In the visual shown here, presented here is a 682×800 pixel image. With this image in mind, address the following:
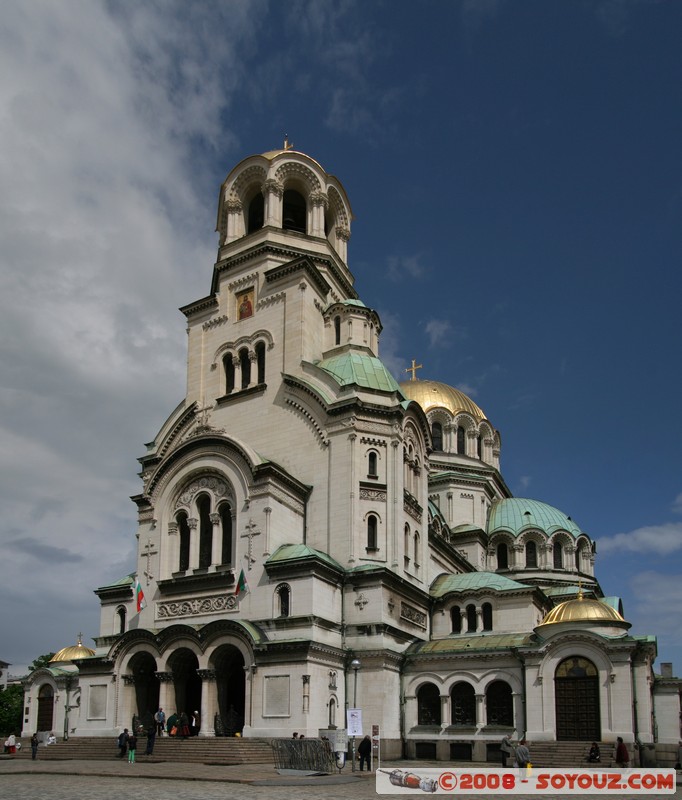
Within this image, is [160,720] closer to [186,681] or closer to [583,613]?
[186,681]

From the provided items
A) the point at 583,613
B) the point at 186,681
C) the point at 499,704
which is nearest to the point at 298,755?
the point at 499,704

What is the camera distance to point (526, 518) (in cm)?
5916

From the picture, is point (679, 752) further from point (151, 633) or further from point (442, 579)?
point (151, 633)

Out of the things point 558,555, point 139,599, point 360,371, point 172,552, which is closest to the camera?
point 139,599

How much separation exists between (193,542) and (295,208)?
23.2 meters

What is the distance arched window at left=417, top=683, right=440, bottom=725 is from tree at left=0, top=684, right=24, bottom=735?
4025cm

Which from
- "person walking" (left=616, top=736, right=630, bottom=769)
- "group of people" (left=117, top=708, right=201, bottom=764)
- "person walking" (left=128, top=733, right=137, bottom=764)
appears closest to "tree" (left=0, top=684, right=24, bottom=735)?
"group of people" (left=117, top=708, right=201, bottom=764)

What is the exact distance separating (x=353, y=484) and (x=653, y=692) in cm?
1548

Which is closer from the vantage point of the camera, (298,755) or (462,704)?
(298,755)

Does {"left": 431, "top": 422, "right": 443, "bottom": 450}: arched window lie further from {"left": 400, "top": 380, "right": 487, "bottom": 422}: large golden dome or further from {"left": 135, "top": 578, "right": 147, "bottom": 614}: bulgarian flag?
{"left": 135, "top": 578, "right": 147, "bottom": 614}: bulgarian flag

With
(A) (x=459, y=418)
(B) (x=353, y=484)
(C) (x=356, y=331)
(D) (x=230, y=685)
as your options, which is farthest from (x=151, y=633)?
(A) (x=459, y=418)

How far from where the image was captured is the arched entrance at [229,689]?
36781mm

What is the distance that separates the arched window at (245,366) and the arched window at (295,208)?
1058cm

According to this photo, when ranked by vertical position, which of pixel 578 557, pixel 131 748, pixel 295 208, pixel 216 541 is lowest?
pixel 131 748
